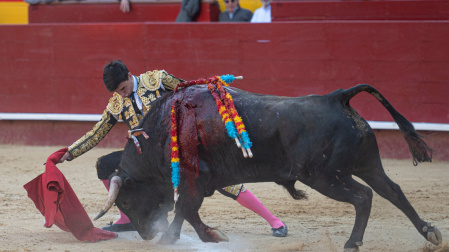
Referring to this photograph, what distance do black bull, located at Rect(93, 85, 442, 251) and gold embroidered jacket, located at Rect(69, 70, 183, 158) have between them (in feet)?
0.51

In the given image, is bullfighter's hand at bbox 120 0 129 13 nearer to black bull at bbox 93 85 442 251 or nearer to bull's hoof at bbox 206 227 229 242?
black bull at bbox 93 85 442 251

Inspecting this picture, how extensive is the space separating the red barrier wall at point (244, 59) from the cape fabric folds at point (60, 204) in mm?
3013

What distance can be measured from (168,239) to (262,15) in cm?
349

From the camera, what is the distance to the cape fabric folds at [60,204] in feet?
13.1

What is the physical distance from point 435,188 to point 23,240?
3.03 metres

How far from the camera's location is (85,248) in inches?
153

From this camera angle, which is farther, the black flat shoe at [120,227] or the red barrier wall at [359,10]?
the red barrier wall at [359,10]

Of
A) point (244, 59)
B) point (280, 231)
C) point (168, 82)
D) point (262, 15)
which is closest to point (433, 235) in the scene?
point (280, 231)

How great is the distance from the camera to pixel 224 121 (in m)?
3.63

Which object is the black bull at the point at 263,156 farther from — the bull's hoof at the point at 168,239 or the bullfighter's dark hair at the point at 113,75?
the bullfighter's dark hair at the point at 113,75

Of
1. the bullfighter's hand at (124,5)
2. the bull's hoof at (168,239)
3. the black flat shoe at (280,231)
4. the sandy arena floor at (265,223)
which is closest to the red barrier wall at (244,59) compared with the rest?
the bullfighter's hand at (124,5)

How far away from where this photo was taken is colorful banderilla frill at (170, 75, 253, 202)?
354cm

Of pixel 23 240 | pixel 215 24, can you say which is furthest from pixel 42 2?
pixel 23 240

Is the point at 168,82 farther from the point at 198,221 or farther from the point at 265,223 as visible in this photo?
the point at 265,223
